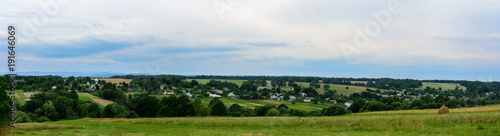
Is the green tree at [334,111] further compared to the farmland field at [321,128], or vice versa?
the green tree at [334,111]

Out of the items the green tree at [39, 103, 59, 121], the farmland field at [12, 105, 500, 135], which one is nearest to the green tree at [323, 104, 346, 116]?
the farmland field at [12, 105, 500, 135]

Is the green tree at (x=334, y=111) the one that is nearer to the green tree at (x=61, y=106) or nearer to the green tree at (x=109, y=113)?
the green tree at (x=109, y=113)

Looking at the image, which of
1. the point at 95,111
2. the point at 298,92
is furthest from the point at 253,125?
the point at 298,92

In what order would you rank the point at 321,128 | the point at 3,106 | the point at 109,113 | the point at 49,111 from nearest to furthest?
the point at 3,106 < the point at 321,128 < the point at 109,113 < the point at 49,111

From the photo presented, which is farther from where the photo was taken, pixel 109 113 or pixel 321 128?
pixel 109 113

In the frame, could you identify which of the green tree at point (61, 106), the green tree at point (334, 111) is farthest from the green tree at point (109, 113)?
the green tree at point (334, 111)

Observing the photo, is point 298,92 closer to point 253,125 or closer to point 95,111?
point 95,111

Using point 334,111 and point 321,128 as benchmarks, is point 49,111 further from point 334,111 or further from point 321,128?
point 334,111

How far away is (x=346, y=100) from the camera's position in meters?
146

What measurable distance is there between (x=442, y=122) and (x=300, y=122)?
45.6ft

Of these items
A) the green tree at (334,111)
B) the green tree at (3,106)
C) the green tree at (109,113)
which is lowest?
the green tree at (334,111)

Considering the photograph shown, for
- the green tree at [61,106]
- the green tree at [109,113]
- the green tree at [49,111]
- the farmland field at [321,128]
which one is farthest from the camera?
the green tree at [61,106]

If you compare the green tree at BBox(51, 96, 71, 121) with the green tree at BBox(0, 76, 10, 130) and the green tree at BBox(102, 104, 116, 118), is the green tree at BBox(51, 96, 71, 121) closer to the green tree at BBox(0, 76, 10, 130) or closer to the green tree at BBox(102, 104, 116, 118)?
the green tree at BBox(102, 104, 116, 118)

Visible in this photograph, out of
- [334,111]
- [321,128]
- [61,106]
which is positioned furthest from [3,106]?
[334,111]
